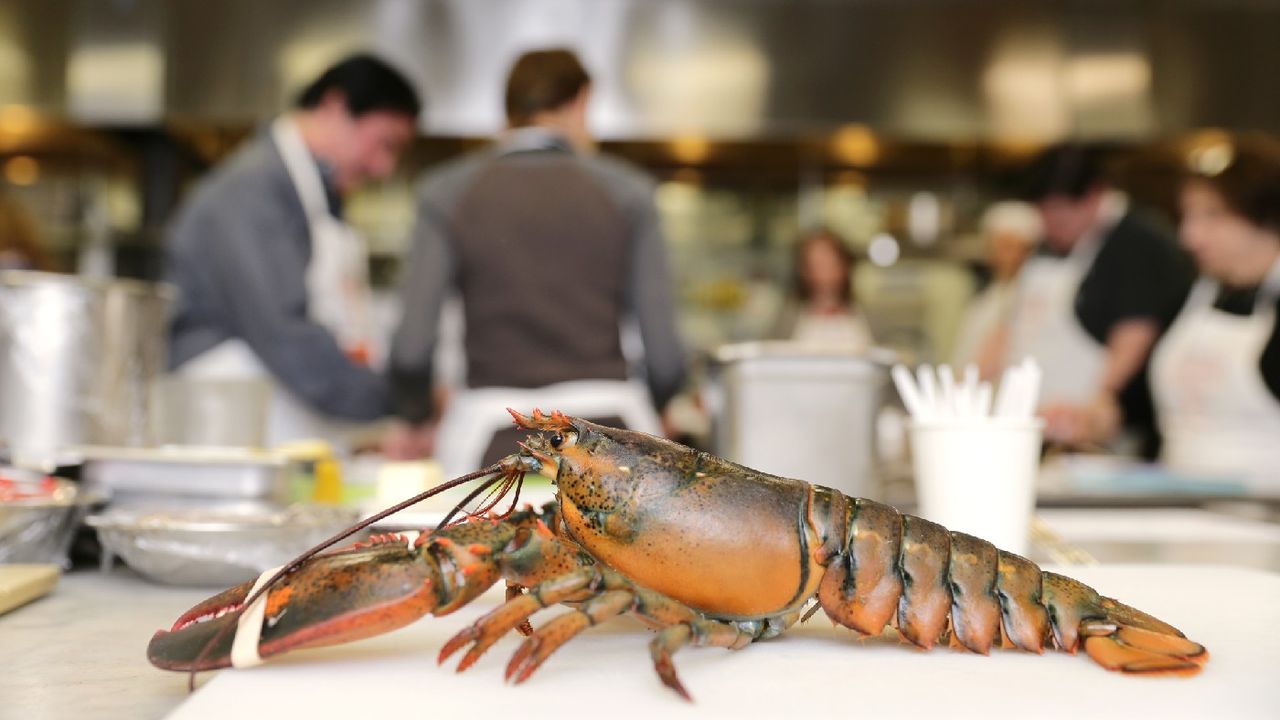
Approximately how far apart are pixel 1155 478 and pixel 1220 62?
4076 millimetres

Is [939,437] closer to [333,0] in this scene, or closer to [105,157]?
[333,0]

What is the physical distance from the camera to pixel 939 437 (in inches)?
44.0

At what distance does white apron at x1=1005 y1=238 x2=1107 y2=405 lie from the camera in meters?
3.84

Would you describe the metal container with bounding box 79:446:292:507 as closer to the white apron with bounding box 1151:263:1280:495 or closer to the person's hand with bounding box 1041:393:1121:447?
the person's hand with bounding box 1041:393:1121:447

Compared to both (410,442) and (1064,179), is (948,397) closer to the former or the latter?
(410,442)

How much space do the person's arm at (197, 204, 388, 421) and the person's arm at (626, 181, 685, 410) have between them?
2.39ft

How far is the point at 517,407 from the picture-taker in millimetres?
2332

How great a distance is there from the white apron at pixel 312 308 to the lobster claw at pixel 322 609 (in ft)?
5.88

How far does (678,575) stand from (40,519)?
669mm

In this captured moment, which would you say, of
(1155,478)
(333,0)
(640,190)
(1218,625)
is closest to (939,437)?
(1218,625)

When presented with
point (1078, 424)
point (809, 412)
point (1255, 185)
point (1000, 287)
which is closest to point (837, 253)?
point (1000, 287)

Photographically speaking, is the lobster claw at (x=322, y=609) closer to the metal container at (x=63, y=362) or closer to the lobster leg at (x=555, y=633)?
the lobster leg at (x=555, y=633)

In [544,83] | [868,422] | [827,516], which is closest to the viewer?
[827,516]

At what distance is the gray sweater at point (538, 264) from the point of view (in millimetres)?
2217
